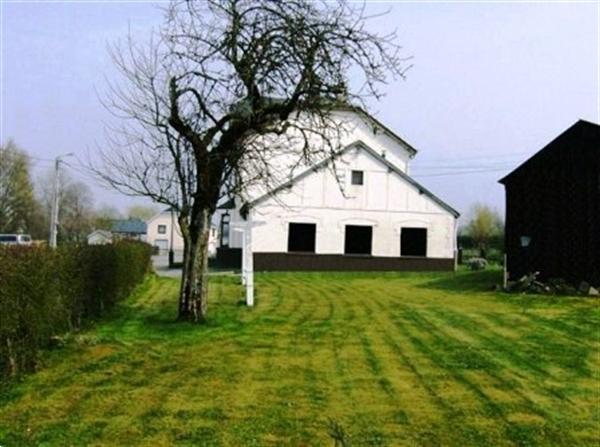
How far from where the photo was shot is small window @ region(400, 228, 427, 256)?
33.9 meters

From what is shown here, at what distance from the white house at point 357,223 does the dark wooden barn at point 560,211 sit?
9.81 m

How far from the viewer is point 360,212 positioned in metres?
33.2

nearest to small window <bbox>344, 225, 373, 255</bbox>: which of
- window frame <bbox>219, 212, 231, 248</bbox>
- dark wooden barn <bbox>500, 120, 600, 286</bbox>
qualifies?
window frame <bbox>219, 212, 231, 248</bbox>

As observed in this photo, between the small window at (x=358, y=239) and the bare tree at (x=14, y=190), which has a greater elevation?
the bare tree at (x=14, y=190)

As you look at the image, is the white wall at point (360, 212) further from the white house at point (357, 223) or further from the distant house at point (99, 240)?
the distant house at point (99, 240)

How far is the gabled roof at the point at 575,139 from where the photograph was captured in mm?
21047

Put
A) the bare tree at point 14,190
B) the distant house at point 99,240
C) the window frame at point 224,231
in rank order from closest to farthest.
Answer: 1. the distant house at point 99,240
2. the window frame at point 224,231
3. the bare tree at point 14,190

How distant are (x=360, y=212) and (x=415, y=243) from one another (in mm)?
3294

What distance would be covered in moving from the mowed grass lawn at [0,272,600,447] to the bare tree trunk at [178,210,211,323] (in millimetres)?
444

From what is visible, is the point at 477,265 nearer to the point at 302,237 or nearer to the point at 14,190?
the point at 302,237

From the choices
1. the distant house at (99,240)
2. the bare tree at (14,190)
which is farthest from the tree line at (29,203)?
the distant house at (99,240)

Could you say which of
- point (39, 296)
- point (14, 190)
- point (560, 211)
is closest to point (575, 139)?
point (560, 211)

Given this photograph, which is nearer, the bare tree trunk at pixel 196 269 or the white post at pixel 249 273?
the bare tree trunk at pixel 196 269

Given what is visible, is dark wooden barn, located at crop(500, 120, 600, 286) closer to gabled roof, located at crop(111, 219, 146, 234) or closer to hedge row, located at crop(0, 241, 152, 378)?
hedge row, located at crop(0, 241, 152, 378)
